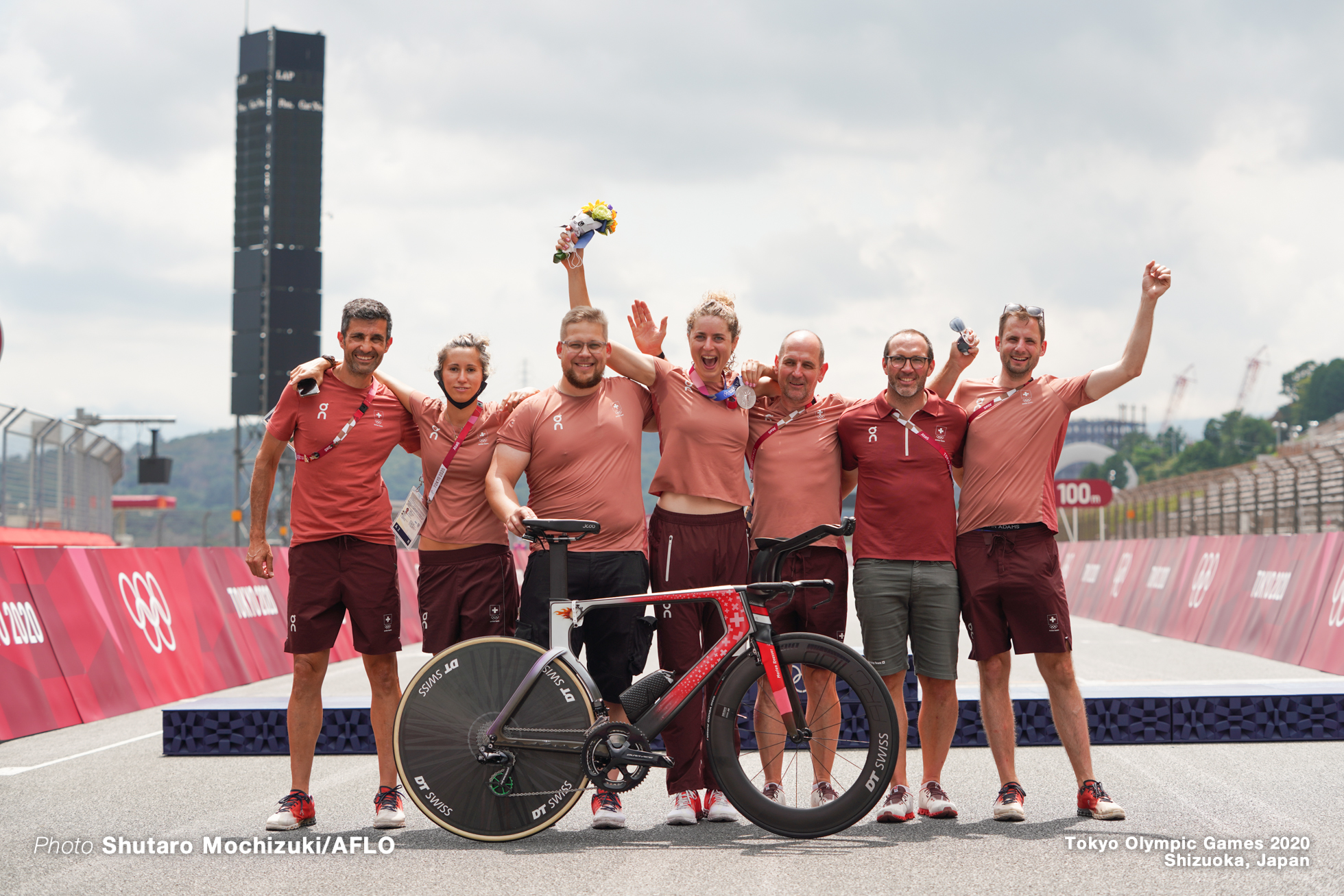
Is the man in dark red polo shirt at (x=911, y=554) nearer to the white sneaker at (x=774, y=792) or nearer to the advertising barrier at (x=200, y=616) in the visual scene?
the white sneaker at (x=774, y=792)

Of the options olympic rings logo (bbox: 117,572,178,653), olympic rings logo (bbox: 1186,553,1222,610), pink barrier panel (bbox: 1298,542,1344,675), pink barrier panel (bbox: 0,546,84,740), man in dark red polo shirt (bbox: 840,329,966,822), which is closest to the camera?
man in dark red polo shirt (bbox: 840,329,966,822)

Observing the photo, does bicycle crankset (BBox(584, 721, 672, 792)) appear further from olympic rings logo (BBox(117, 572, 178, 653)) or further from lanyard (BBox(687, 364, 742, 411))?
olympic rings logo (BBox(117, 572, 178, 653))

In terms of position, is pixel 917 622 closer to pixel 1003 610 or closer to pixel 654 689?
pixel 1003 610

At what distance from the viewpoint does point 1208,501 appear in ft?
108

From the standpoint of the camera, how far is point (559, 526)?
17.7 feet

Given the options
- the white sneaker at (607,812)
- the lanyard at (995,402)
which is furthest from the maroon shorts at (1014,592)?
the white sneaker at (607,812)

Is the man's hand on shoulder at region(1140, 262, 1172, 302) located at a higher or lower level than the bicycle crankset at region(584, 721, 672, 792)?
higher

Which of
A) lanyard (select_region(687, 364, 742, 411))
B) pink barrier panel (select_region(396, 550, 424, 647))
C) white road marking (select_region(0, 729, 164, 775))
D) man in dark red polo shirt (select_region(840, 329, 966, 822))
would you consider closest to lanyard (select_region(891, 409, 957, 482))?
man in dark red polo shirt (select_region(840, 329, 966, 822))

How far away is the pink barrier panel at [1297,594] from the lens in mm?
13031

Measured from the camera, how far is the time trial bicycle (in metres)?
5.38

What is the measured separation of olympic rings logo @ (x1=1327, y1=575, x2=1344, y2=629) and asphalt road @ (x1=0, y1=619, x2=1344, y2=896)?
5.09 meters

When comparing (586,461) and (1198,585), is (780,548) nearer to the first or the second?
(586,461)

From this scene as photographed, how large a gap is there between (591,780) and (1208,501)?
30844 mm

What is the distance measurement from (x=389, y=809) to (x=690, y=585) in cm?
170
